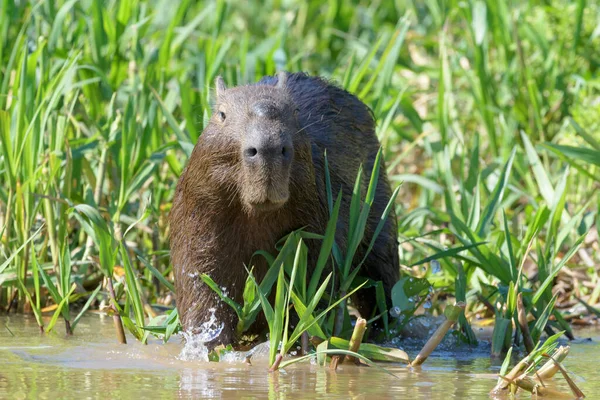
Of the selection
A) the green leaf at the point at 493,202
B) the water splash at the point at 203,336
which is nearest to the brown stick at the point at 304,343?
the water splash at the point at 203,336

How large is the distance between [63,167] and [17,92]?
17.9 inches

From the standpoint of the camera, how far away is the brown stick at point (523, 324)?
159 inches

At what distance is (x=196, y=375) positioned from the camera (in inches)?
143

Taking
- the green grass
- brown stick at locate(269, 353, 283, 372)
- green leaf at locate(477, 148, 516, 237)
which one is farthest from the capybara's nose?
green leaf at locate(477, 148, 516, 237)

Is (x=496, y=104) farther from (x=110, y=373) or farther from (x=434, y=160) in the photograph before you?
(x=110, y=373)

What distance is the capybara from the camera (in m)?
3.62

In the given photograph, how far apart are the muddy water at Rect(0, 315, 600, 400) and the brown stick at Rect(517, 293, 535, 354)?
0.15 metres

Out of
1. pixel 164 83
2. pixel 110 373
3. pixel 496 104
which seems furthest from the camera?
pixel 496 104

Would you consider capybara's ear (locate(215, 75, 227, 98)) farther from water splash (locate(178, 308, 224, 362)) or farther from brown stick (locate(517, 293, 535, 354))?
brown stick (locate(517, 293, 535, 354))

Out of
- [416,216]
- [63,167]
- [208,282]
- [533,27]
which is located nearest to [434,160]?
[416,216]

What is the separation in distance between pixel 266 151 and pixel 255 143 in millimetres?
48

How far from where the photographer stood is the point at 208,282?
3893 mm

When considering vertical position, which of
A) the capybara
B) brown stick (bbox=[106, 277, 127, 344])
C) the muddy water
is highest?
the capybara

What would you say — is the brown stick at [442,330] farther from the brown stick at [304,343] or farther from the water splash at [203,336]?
the water splash at [203,336]
